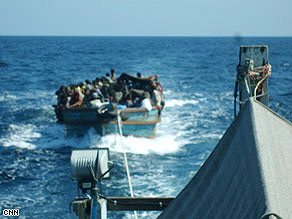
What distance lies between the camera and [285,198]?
2295 millimetres

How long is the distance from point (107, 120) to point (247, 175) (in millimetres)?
12353

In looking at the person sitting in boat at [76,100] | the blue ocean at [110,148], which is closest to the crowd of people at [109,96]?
the person sitting in boat at [76,100]

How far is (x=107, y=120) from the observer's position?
48.7 ft

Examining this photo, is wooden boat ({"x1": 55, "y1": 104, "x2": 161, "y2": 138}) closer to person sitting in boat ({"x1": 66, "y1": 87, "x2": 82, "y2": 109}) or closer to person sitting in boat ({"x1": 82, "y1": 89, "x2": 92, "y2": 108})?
person sitting in boat ({"x1": 66, "y1": 87, "x2": 82, "y2": 109})

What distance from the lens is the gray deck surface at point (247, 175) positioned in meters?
2.32

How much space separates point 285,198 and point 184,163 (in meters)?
11.7

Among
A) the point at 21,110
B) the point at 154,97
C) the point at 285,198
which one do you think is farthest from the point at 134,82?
the point at 285,198

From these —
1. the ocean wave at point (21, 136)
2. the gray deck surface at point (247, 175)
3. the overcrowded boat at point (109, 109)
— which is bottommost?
the gray deck surface at point (247, 175)

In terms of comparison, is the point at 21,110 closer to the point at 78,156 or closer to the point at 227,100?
the point at 227,100

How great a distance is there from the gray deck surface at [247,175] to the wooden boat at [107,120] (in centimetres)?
1102

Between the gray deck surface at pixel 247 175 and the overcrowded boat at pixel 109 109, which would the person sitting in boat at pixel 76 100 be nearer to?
the overcrowded boat at pixel 109 109

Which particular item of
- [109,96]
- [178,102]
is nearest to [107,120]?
[109,96]

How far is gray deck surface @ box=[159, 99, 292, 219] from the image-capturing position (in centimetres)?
232

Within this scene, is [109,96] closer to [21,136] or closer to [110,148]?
[110,148]
